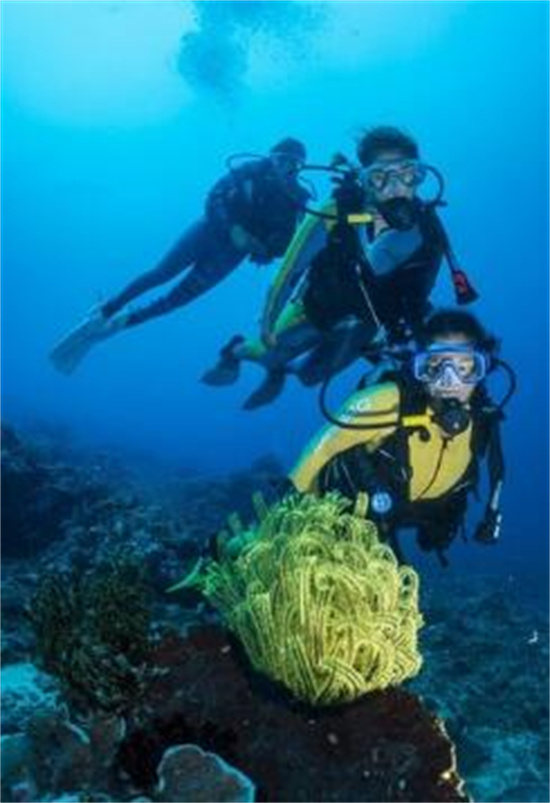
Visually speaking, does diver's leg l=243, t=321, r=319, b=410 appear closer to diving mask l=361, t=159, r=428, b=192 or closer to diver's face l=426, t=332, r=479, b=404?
diving mask l=361, t=159, r=428, b=192

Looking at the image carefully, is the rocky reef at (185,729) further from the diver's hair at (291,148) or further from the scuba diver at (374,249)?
the diver's hair at (291,148)

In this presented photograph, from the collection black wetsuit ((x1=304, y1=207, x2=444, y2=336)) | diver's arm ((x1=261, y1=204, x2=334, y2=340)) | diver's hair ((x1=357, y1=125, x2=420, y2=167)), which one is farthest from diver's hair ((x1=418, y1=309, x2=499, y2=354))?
A: diver's hair ((x1=357, y1=125, x2=420, y2=167))

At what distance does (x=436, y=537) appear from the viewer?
767cm

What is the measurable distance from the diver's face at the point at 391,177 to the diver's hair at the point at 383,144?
10cm

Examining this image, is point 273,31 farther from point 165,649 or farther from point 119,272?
point 119,272

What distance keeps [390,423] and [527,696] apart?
11.5 ft

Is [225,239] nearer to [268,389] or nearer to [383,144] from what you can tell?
[268,389]

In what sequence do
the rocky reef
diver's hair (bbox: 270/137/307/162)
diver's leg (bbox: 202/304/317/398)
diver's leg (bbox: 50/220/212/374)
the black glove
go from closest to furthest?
the rocky reef < the black glove < diver's leg (bbox: 202/304/317/398) < diver's hair (bbox: 270/137/307/162) < diver's leg (bbox: 50/220/212/374)

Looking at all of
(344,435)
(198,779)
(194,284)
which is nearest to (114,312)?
(194,284)

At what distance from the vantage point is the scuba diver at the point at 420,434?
23.1 feet

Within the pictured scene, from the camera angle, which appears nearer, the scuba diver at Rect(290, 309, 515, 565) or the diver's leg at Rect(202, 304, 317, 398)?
the scuba diver at Rect(290, 309, 515, 565)

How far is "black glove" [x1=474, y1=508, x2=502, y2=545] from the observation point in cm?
714

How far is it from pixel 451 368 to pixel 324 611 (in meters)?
2.55

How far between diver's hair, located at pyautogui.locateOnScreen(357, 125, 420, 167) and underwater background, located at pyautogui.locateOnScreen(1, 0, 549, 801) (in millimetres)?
4717
